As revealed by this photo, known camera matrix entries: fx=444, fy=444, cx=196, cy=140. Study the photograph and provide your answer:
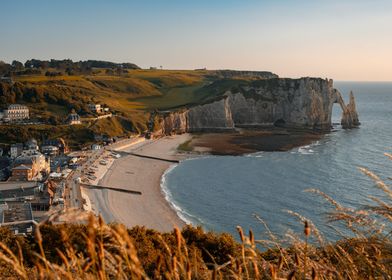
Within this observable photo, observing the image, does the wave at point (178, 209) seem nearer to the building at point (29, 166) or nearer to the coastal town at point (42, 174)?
the coastal town at point (42, 174)

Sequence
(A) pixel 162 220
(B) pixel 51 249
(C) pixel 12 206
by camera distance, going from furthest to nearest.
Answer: (A) pixel 162 220
(C) pixel 12 206
(B) pixel 51 249

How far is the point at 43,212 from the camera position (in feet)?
109

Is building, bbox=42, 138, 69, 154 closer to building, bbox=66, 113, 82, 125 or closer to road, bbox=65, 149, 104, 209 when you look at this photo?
road, bbox=65, 149, 104, 209

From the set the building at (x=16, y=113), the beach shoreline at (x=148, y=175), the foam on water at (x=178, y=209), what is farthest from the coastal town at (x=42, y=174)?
the foam on water at (x=178, y=209)

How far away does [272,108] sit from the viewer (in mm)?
102312

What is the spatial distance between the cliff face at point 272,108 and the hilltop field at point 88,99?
7.85 m

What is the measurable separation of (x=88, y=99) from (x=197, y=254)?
271 ft

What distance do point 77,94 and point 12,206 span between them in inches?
2452

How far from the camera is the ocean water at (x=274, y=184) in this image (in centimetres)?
3578

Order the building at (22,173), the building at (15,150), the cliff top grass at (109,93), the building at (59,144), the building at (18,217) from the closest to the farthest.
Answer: the building at (18,217), the building at (22,173), the building at (15,150), the building at (59,144), the cliff top grass at (109,93)

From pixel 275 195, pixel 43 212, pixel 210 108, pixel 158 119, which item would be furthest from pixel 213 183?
pixel 210 108

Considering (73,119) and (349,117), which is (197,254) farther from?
(349,117)

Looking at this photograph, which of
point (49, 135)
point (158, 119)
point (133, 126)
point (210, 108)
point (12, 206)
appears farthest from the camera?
point (210, 108)

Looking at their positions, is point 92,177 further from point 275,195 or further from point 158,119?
point 158,119
